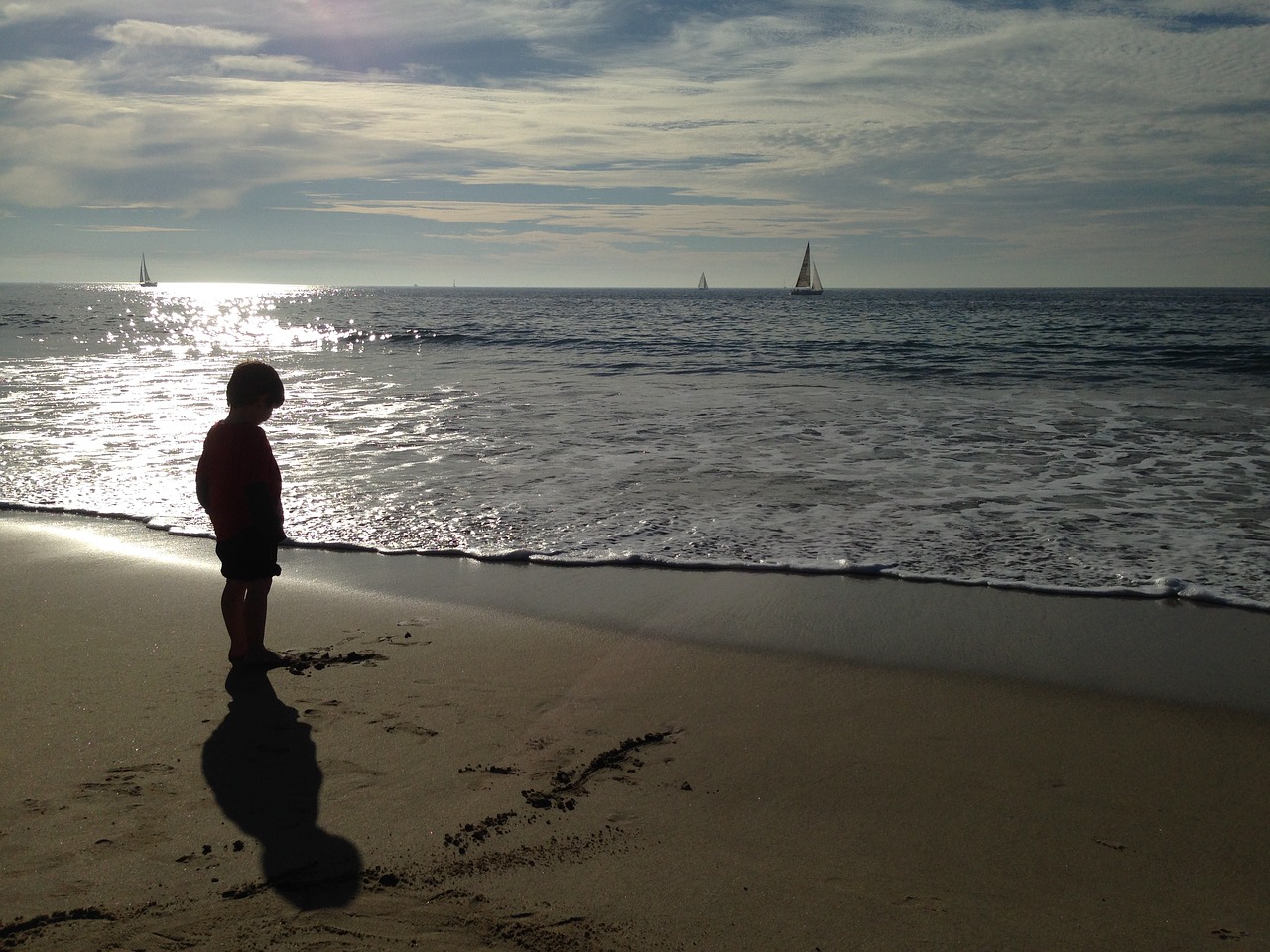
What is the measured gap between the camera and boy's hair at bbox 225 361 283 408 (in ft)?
13.2

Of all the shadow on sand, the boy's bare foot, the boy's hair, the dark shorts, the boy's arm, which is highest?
the boy's hair

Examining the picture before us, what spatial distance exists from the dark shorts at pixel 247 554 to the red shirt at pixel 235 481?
0.12 feet

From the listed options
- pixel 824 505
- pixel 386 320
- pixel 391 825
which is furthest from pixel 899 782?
pixel 386 320

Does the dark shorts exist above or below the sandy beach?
above

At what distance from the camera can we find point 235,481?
404cm

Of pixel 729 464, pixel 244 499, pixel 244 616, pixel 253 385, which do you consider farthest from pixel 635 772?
pixel 729 464

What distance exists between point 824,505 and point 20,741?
535 cm

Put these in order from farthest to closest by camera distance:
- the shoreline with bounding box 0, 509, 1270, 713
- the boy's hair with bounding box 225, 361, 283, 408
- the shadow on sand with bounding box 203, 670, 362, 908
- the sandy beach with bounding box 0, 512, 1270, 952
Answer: the shoreline with bounding box 0, 509, 1270, 713 < the boy's hair with bounding box 225, 361, 283, 408 < the shadow on sand with bounding box 203, 670, 362, 908 < the sandy beach with bounding box 0, 512, 1270, 952

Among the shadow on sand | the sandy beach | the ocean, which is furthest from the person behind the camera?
the ocean

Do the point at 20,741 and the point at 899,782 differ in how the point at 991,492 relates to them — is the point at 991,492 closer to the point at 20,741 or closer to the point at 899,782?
the point at 899,782

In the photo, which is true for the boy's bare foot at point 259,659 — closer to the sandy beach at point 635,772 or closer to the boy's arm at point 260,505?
the sandy beach at point 635,772

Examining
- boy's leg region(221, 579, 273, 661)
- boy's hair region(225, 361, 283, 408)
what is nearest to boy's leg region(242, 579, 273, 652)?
boy's leg region(221, 579, 273, 661)

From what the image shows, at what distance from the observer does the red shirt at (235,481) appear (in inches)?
159

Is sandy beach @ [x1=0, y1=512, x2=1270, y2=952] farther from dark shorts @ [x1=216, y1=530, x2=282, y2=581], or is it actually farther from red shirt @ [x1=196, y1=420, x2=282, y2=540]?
red shirt @ [x1=196, y1=420, x2=282, y2=540]
